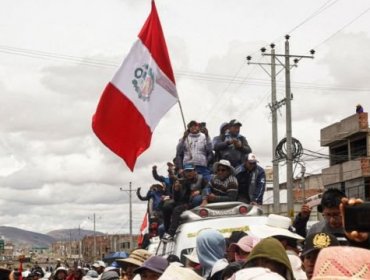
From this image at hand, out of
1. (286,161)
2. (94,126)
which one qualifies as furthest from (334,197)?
(286,161)

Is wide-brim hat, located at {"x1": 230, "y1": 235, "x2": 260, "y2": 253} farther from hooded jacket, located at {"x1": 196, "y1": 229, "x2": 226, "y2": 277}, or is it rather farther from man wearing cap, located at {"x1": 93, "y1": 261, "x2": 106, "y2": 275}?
man wearing cap, located at {"x1": 93, "y1": 261, "x2": 106, "y2": 275}

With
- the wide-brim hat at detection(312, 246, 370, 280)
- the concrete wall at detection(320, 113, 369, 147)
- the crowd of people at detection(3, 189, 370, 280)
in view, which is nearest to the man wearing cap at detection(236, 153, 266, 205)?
the crowd of people at detection(3, 189, 370, 280)

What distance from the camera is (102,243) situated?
5581 inches

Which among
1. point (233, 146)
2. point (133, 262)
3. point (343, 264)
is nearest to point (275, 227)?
point (133, 262)

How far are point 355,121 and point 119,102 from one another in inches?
1179

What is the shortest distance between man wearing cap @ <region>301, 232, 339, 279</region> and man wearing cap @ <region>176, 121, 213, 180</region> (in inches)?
256

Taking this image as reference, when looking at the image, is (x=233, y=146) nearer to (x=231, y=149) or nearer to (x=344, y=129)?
(x=231, y=149)

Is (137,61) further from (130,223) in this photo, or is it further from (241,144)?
(130,223)

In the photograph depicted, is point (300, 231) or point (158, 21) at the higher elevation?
point (158, 21)

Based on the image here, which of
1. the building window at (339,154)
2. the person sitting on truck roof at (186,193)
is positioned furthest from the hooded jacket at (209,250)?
the building window at (339,154)

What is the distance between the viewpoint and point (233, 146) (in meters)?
11.1

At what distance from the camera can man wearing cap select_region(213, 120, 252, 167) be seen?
11.0m

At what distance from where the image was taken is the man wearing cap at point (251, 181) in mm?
10336

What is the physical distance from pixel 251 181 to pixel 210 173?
134cm
